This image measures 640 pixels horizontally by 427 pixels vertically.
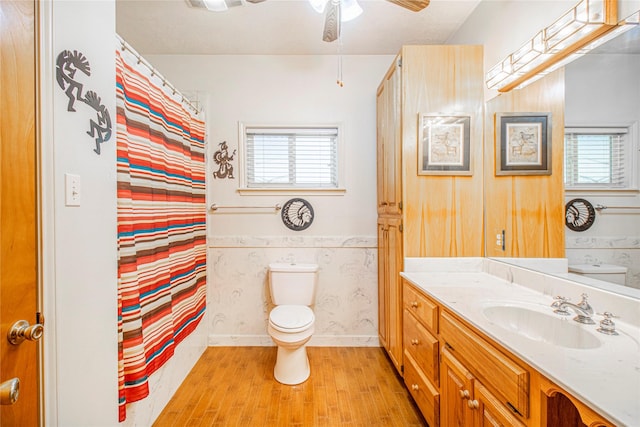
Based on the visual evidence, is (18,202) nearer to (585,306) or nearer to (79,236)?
(79,236)

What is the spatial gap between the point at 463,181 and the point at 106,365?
6.84 feet

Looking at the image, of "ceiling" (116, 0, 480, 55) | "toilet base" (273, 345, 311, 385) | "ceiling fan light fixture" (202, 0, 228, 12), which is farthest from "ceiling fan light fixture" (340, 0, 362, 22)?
"toilet base" (273, 345, 311, 385)

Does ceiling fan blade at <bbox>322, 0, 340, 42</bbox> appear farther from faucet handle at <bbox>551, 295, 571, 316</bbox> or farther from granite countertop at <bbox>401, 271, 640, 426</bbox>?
faucet handle at <bbox>551, 295, 571, 316</bbox>

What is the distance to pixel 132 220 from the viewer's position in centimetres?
123

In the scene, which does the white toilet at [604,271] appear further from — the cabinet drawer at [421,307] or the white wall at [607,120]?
the cabinet drawer at [421,307]

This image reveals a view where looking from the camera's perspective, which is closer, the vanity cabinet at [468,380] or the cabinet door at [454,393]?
the vanity cabinet at [468,380]

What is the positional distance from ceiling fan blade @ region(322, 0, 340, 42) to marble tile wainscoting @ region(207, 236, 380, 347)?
1521mm

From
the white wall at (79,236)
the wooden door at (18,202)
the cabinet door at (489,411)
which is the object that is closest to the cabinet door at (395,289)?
the cabinet door at (489,411)

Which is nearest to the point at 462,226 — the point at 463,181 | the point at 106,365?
the point at 463,181

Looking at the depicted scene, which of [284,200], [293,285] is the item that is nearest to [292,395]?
[293,285]

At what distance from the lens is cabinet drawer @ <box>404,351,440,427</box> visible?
130 cm

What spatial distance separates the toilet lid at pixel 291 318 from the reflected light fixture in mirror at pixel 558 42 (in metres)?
1.92

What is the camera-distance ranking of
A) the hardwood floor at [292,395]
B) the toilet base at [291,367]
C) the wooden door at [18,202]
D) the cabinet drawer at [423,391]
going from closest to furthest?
1. the wooden door at [18,202]
2. the cabinet drawer at [423,391]
3. the hardwood floor at [292,395]
4. the toilet base at [291,367]

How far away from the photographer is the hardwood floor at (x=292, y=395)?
5.20ft
